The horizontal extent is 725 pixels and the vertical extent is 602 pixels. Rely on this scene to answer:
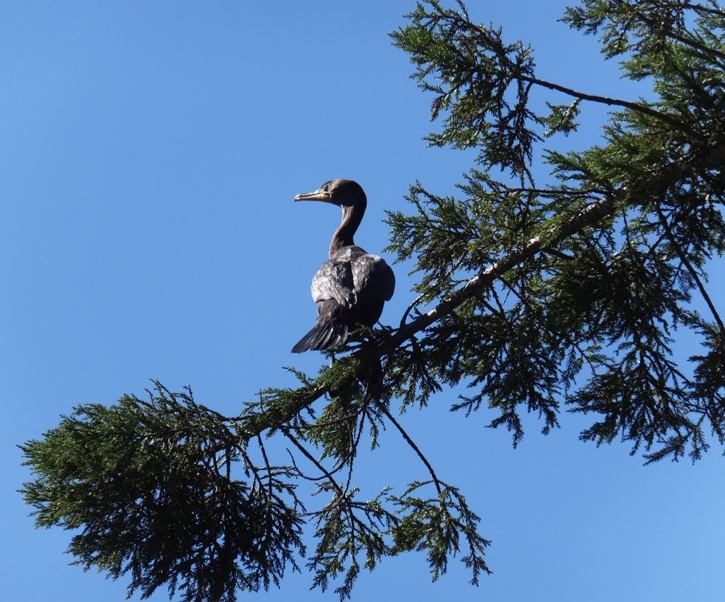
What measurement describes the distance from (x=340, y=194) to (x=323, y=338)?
106 inches

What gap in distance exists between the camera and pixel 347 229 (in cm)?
920

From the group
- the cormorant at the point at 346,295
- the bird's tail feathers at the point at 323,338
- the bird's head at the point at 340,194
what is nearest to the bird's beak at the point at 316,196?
the bird's head at the point at 340,194

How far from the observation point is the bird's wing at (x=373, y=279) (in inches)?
298

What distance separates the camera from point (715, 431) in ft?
22.5

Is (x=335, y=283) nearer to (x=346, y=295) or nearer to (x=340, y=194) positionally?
(x=346, y=295)

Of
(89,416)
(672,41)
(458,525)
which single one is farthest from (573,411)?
(89,416)

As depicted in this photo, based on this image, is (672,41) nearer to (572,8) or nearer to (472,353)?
(572,8)

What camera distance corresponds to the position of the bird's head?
30.9 feet

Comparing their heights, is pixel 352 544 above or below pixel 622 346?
below

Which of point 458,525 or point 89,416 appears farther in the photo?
point 458,525

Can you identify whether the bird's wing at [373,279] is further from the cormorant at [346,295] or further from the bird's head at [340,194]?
the bird's head at [340,194]

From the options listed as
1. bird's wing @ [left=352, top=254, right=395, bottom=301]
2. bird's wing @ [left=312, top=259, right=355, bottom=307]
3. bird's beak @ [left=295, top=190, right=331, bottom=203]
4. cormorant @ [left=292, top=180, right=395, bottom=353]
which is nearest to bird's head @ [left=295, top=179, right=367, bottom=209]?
bird's beak @ [left=295, top=190, right=331, bottom=203]

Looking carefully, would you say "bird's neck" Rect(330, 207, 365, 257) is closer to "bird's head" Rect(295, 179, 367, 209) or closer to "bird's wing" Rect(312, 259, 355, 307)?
"bird's head" Rect(295, 179, 367, 209)

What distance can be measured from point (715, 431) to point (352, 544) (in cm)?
296
